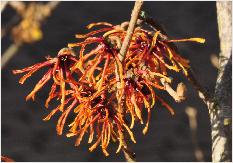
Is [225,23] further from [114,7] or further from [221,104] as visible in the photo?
[114,7]

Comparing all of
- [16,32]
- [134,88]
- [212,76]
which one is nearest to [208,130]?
[212,76]

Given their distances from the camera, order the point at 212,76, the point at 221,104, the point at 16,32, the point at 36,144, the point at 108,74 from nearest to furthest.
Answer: the point at 108,74
the point at 221,104
the point at 16,32
the point at 36,144
the point at 212,76

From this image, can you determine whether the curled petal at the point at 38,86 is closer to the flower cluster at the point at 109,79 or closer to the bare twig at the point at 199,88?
the flower cluster at the point at 109,79

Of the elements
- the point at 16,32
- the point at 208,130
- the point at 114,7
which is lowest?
the point at 208,130

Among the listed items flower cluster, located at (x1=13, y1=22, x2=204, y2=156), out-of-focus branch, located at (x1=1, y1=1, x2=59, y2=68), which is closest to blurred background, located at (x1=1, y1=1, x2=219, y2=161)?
out-of-focus branch, located at (x1=1, y1=1, x2=59, y2=68)

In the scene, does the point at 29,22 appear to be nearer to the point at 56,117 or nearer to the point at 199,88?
the point at 199,88

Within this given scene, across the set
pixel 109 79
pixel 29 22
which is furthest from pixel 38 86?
pixel 29 22
